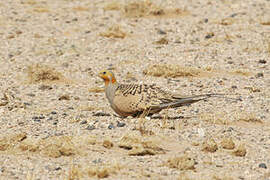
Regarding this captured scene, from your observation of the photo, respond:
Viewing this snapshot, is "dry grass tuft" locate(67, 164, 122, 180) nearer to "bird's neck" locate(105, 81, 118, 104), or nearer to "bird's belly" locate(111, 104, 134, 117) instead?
"bird's belly" locate(111, 104, 134, 117)

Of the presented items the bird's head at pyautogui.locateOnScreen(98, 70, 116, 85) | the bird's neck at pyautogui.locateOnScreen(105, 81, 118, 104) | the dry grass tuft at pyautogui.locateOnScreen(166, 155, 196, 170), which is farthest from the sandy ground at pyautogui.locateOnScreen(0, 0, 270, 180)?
the bird's head at pyautogui.locateOnScreen(98, 70, 116, 85)

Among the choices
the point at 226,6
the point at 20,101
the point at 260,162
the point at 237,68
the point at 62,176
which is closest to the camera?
the point at 62,176

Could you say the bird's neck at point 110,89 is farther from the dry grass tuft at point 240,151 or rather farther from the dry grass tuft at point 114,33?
the dry grass tuft at point 114,33

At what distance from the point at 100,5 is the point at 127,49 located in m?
4.81

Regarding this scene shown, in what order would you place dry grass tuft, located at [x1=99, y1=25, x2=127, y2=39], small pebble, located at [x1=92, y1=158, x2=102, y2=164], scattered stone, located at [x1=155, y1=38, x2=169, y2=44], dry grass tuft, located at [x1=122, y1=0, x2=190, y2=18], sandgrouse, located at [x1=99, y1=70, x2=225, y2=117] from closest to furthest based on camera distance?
small pebble, located at [x1=92, y1=158, x2=102, y2=164], sandgrouse, located at [x1=99, y1=70, x2=225, y2=117], scattered stone, located at [x1=155, y1=38, x2=169, y2=44], dry grass tuft, located at [x1=99, y1=25, x2=127, y2=39], dry grass tuft, located at [x1=122, y1=0, x2=190, y2=18]

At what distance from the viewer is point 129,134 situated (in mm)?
7441

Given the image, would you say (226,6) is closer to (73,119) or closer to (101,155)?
(73,119)

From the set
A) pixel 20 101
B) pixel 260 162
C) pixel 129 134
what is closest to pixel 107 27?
pixel 20 101

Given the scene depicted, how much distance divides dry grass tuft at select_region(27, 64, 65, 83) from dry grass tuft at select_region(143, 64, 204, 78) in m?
1.81

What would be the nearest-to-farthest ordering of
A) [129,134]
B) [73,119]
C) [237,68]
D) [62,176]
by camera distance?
[62,176] → [129,134] → [73,119] → [237,68]

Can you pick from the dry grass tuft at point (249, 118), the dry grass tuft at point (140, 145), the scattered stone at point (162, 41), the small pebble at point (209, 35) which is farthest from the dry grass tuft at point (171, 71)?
the dry grass tuft at point (140, 145)

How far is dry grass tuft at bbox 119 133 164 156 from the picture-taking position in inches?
276

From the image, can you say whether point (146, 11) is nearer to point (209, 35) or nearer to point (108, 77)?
point (209, 35)

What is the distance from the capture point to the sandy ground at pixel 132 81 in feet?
22.3
